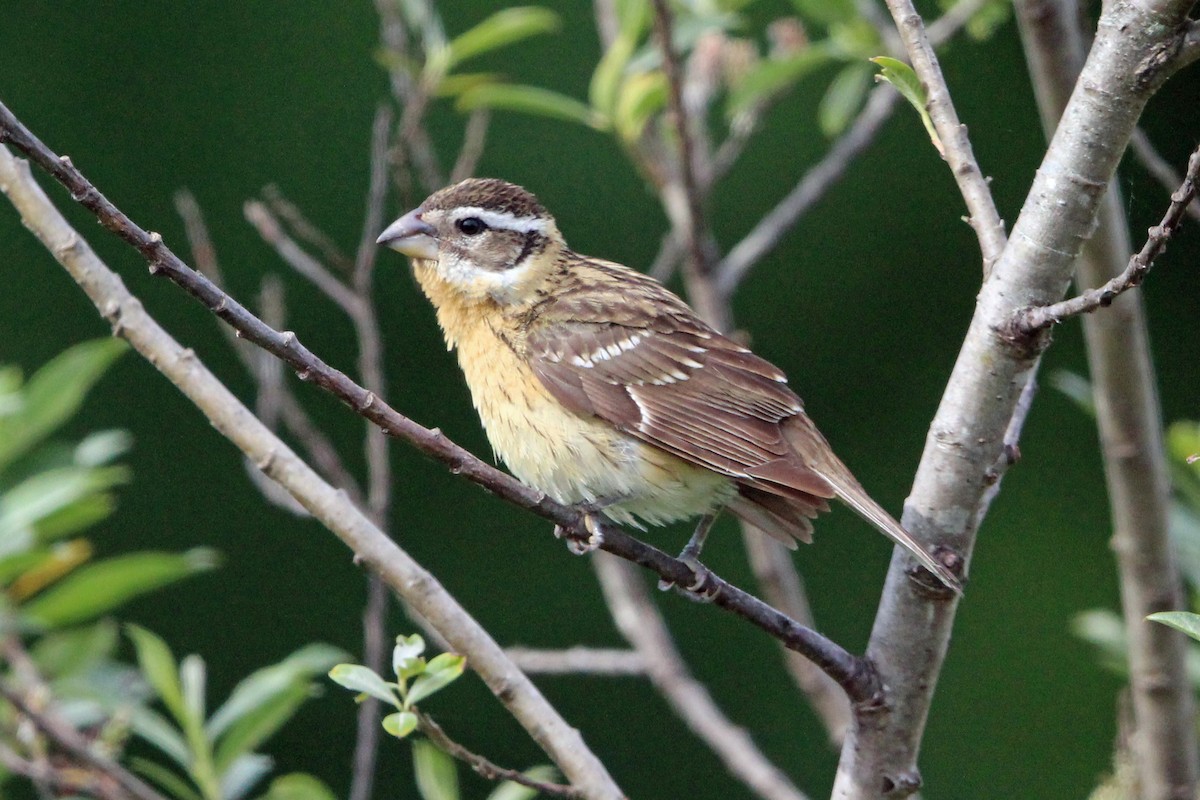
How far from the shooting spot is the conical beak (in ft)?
11.7

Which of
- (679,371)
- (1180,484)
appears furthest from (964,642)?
(679,371)

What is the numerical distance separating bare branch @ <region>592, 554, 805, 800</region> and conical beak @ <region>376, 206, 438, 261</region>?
2.70 feet

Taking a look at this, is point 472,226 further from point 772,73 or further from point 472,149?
point 772,73

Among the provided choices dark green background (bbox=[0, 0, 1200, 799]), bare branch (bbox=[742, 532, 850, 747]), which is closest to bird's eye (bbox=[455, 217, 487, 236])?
bare branch (bbox=[742, 532, 850, 747])

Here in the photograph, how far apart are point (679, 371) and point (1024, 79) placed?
446 centimetres

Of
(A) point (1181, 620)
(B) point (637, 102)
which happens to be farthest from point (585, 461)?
(A) point (1181, 620)

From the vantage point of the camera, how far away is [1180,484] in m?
3.73

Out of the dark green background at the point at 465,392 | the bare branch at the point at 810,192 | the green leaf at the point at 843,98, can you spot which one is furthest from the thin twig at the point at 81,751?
the dark green background at the point at 465,392

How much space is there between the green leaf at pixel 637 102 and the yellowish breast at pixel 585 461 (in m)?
0.89

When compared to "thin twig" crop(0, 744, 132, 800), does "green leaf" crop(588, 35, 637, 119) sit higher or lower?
higher

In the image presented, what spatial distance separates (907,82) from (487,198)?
60.6 inches

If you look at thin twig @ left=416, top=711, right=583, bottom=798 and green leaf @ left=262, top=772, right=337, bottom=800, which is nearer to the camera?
thin twig @ left=416, top=711, right=583, bottom=798

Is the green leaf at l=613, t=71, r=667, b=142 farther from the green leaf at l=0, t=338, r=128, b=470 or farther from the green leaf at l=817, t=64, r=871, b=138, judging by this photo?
the green leaf at l=0, t=338, r=128, b=470

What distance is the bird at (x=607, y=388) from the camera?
125 inches
